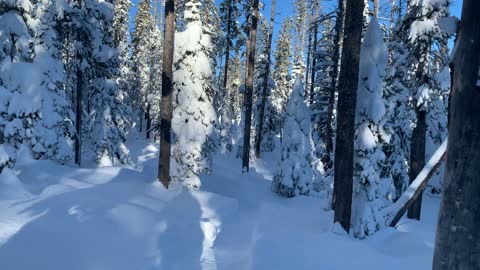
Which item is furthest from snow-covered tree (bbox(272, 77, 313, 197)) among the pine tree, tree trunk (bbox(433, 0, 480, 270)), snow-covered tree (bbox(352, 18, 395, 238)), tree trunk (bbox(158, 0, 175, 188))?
the pine tree

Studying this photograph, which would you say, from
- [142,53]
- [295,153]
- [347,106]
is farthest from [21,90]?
[142,53]

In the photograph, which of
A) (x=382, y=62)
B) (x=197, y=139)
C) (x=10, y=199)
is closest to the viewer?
(x=10, y=199)

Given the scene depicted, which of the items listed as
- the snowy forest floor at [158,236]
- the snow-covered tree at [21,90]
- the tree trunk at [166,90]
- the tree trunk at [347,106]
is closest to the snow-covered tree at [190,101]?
the tree trunk at [166,90]

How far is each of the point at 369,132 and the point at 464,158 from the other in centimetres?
780

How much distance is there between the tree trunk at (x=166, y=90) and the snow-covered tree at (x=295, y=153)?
6413mm

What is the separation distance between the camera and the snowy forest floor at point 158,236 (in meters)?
6.05

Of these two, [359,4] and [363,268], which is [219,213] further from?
[359,4]

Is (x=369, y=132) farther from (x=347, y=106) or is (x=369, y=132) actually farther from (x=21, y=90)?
(x=21, y=90)

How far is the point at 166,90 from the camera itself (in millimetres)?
12406

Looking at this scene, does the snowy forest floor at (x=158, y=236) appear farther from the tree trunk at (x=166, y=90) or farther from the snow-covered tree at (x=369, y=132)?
the tree trunk at (x=166, y=90)

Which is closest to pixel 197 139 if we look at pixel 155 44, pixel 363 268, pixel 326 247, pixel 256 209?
pixel 256 209

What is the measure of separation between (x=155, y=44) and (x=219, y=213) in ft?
136

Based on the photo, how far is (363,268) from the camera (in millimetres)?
6445

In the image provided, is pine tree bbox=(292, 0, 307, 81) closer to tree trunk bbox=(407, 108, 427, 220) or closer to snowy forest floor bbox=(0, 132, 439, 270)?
tree trunk bbox=(407, 108, 427, 220)
